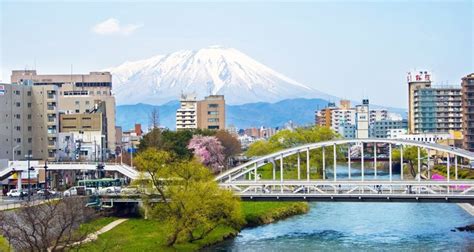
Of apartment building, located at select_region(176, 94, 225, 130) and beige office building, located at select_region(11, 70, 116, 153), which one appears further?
apartment building, located at select_region(176, 94, 225, 130)

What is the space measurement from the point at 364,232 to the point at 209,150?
42.0 meters

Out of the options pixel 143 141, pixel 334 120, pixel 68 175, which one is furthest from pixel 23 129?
pixel 334 120

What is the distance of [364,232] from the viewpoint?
46.4 m

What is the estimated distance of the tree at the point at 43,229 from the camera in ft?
93.5

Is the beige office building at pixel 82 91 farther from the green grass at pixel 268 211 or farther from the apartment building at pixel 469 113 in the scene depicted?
the apartment building at pixel 469 113

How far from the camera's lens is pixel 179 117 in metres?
146

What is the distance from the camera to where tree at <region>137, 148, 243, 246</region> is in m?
39.4

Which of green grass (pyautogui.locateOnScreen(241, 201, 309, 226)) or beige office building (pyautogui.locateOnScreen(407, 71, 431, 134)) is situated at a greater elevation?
beige office building (pyautogui.locateOnScreen(407, 71, 431, 134))

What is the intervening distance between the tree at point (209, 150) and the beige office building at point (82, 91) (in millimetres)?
11872

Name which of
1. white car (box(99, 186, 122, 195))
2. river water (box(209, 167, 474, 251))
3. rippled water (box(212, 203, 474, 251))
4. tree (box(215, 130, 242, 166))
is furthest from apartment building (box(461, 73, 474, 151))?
white car (box(99, 186, 122, 195))

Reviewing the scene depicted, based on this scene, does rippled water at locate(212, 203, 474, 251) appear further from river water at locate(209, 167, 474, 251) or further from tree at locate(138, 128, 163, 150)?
tree at locate(138, 128, 163, 150)

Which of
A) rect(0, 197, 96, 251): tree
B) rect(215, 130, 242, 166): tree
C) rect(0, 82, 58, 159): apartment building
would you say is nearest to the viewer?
rect(0, 197, 96, 251): tree

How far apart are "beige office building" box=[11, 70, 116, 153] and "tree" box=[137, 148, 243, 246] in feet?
167

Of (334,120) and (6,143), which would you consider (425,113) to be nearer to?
(334,120)
